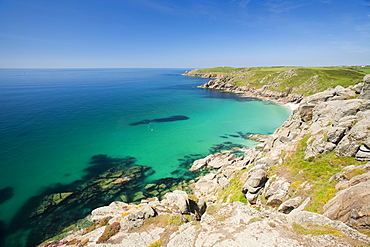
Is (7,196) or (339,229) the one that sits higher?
(339,229)

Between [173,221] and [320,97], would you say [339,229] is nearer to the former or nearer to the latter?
[173,221]

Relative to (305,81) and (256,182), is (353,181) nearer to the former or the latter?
(256,182)

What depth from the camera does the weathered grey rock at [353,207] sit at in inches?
401

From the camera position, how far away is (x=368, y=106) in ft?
70.1

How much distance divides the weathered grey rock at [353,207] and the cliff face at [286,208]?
0.05 meters

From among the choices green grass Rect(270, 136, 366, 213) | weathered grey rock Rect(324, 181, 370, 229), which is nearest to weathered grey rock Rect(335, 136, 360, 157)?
green grass Rect(270, 136, 366, 213)

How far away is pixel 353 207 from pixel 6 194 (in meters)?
51.5

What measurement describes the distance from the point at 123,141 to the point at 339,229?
5582 centimetres

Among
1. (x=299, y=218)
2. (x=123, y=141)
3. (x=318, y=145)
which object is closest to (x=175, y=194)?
(x=299, y=218)

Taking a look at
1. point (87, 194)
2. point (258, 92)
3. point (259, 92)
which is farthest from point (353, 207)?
point (258, 92)

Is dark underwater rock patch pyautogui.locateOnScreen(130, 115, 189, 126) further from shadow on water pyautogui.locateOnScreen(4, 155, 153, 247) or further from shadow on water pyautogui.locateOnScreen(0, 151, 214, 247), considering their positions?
shadow on water pyautogui.locateOnScreen(4, 155, 153, 247)

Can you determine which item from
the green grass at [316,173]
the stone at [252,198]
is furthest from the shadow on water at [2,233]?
the green grass at [316,173]

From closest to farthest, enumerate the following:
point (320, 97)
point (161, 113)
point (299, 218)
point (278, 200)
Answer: point (299, 218) → point (278, 200) → point (320, 97) → point (161, 113)

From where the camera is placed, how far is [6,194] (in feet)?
105
